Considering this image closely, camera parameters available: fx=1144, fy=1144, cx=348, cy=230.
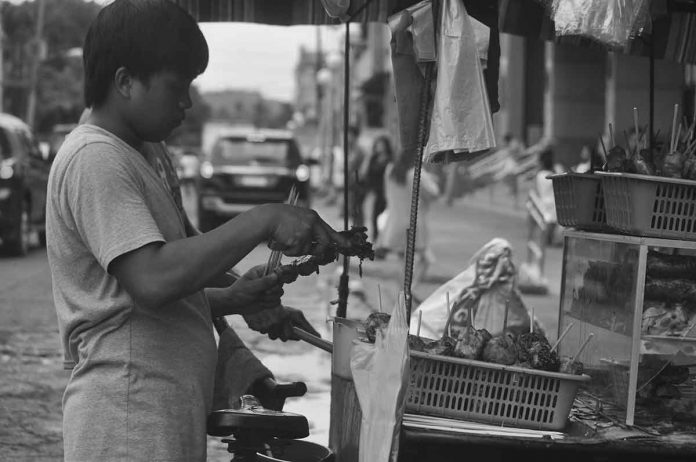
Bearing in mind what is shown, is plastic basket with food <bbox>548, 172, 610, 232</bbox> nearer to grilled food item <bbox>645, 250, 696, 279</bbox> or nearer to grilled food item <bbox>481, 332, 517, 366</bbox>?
grilled food item <bbox>645, 250, 696, 279</bbox>

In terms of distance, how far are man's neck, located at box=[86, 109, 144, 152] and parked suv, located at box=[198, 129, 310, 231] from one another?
65.3ft

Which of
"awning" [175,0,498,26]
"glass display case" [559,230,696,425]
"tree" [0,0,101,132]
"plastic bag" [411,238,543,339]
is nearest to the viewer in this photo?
"glass display case" [559,230,696,425]

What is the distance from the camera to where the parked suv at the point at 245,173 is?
23.0m

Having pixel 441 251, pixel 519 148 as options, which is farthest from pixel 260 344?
pixel 519 148

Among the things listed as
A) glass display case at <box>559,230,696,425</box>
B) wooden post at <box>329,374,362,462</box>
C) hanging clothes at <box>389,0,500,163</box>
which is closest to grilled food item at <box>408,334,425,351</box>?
wooden post at <box>329,374,362,462</box>

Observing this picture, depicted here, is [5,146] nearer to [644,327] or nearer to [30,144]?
[30,144]

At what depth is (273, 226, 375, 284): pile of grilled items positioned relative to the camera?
2707mm

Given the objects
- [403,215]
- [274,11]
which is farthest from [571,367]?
[403,215]

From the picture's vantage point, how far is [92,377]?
2.55 metres

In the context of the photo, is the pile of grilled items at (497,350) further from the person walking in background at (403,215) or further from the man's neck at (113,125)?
the person walking in background at (403,215)

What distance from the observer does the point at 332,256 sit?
2.69m

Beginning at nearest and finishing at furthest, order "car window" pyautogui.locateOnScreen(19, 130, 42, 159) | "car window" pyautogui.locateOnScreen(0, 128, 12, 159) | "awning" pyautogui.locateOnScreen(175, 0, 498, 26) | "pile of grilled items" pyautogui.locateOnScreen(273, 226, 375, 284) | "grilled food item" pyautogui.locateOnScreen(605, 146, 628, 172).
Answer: "pile of grilled items" pyautogui.locateOnScreen(273, 226, 375, 284) < "grilled food item" pyautogui.locateOnScreen(605, 146, 628, 172) < "awning" pyautogui.locateOnScreen(175, 0, 498, 26) < "car window" pyautogui.locateOnScreen(0, 128, 12, 159) < "car window" pyautogui.locateOnScreen(19, 130, 42, 159)

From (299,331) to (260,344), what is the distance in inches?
268

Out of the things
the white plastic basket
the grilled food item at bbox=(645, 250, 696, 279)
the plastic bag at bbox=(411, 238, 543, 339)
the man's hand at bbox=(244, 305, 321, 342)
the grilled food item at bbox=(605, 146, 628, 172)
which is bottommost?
the plastic bag at bbox=(411, 238, 543, 339)
